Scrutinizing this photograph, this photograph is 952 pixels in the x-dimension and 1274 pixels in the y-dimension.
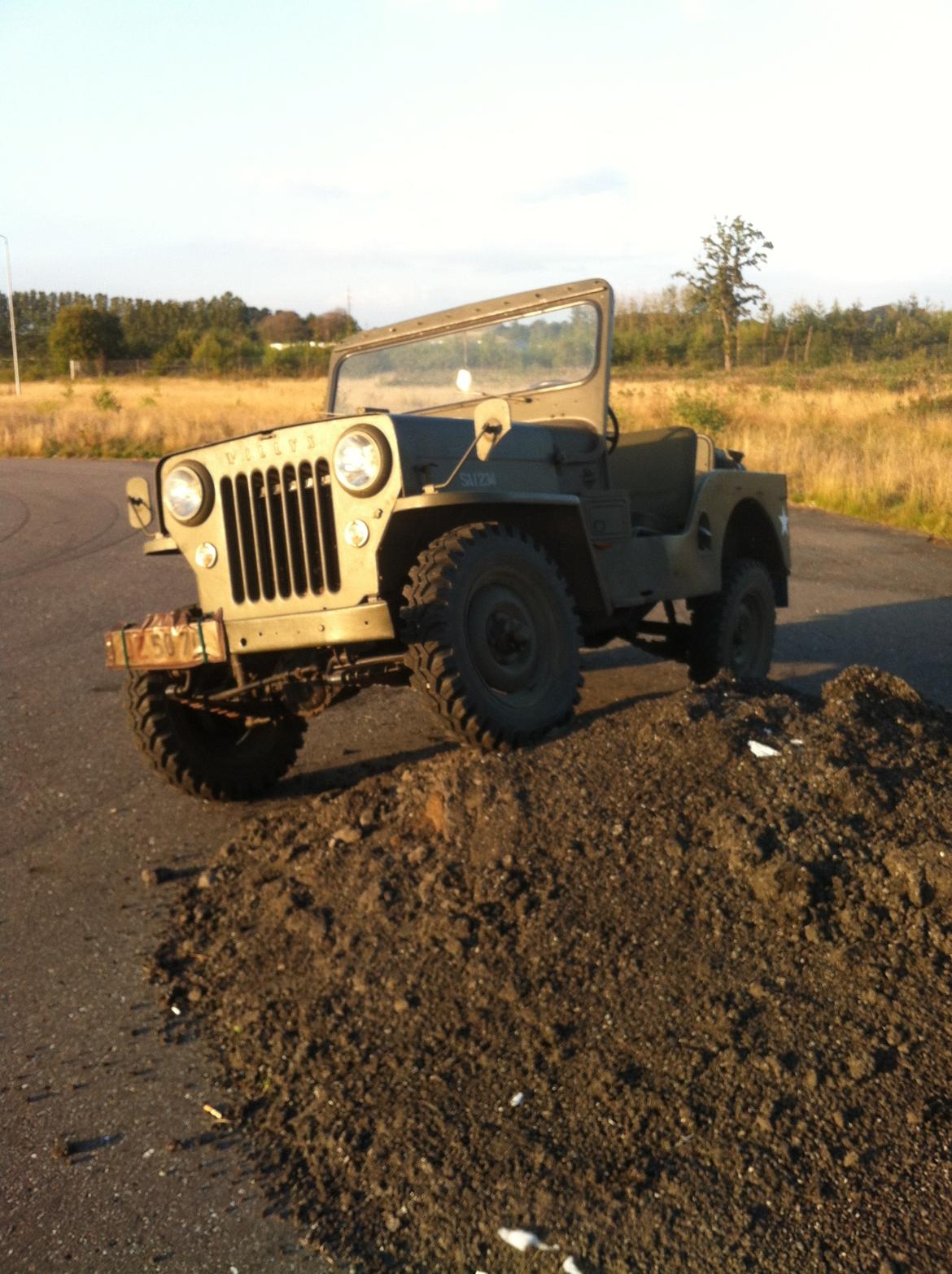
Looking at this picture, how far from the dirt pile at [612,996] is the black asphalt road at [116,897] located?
16 centimetres

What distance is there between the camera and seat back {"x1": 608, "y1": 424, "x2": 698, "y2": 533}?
7.04m

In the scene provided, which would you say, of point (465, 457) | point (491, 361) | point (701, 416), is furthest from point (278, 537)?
point (701, 416)

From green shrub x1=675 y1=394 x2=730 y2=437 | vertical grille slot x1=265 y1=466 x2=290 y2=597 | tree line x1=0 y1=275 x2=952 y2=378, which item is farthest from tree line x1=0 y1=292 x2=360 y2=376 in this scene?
vertical grille slot x1=265 y1=466 x2=290 y2=597

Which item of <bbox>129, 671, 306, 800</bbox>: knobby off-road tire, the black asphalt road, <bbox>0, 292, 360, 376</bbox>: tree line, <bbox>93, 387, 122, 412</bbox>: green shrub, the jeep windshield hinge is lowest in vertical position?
the black asphalt road

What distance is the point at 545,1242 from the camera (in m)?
2.57

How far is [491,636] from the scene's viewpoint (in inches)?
191

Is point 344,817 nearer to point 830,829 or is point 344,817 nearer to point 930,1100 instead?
point 830,829

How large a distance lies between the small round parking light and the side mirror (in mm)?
500

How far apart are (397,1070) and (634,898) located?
933mm

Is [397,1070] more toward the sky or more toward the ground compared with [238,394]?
more toward the ground

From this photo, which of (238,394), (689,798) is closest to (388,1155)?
(689,798)

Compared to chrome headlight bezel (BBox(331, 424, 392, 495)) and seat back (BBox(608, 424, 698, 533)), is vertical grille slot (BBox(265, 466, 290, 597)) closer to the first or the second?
chrome headlight bezel (BBox(331, 424, 392, 495))

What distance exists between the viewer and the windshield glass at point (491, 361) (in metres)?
6.42

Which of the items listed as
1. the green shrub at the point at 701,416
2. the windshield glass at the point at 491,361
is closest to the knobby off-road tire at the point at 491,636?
the windshield glass at the point at 491,361
